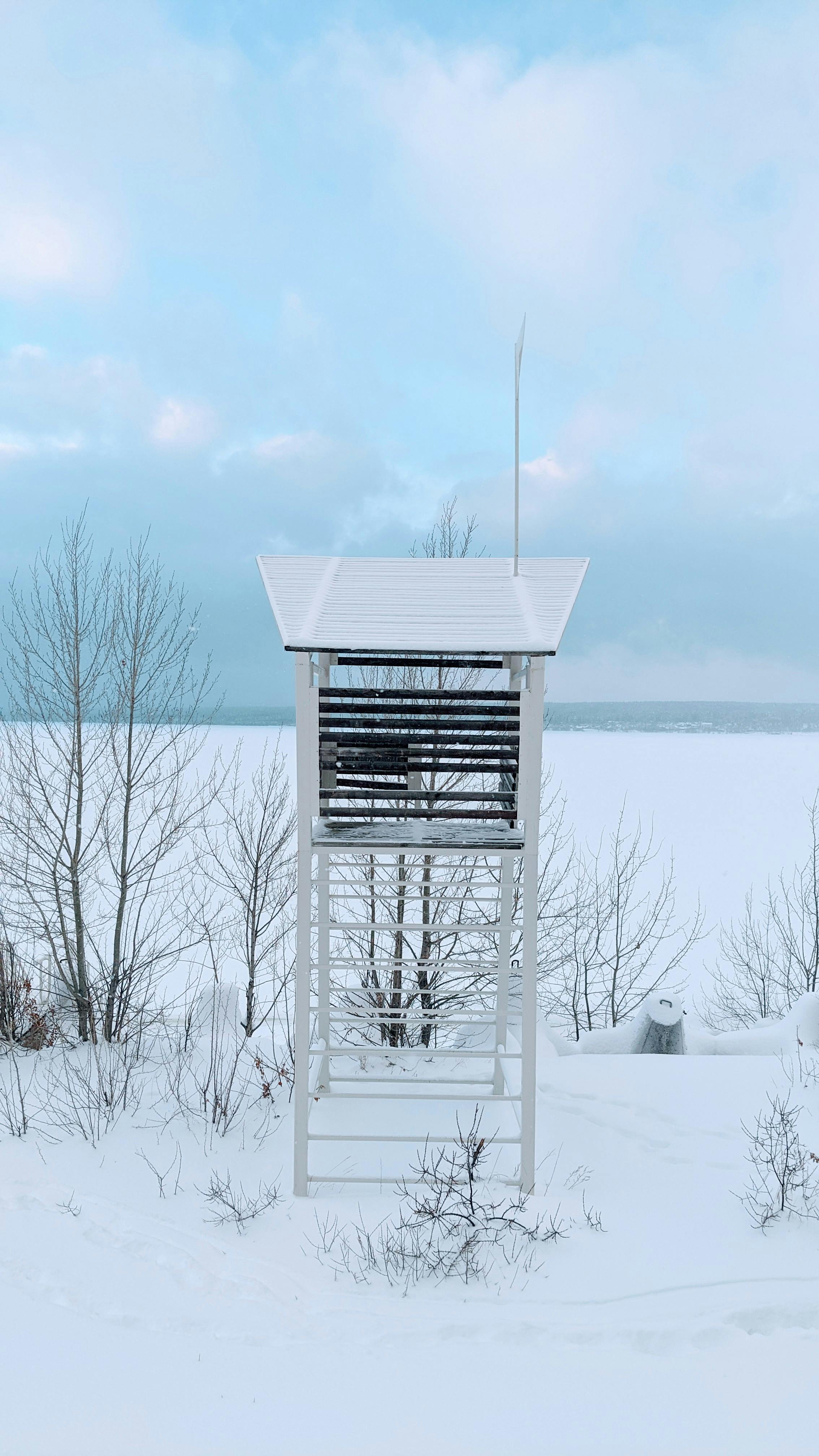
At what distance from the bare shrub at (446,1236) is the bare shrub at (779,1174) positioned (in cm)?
140

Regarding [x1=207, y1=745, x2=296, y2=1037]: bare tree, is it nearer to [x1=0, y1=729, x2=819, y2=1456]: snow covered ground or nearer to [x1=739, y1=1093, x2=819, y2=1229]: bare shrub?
[x1=0, y1=729, x2=819, y2=1456]: snow covered ground

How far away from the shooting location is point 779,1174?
5.24 m

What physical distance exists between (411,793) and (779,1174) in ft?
12.0

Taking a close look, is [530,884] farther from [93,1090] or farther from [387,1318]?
[93,1090]

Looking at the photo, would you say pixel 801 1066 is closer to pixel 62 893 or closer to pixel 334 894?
pixel 334 894

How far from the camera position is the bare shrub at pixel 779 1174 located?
16.8 ft

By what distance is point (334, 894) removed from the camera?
18.4ft

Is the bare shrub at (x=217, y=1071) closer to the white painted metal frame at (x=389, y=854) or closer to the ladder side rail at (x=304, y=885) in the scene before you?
the white painted metal frame at (x=389, y=854)

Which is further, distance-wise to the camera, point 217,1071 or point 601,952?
point 601,952

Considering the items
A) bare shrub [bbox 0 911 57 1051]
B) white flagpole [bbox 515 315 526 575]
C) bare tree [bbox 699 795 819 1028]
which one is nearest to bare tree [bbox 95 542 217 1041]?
bare shrub [bbox 0 911 57 1051]

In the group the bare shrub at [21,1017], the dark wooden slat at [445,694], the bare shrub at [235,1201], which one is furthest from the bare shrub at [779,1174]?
the bare shrub at [21,1017]

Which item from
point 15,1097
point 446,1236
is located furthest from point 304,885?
point 15,1097

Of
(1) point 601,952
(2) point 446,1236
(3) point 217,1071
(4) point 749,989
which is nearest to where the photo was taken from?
(2) point 446,1236

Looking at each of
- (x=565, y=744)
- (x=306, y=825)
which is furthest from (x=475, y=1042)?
(x=565, y=744)
